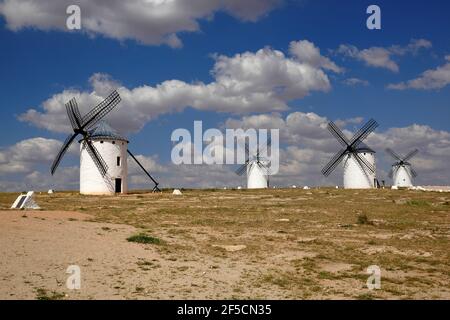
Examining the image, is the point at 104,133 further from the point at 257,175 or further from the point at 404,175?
the point at 404,175

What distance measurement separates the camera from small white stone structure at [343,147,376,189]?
6512 centimetres

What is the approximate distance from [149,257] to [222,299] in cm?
463

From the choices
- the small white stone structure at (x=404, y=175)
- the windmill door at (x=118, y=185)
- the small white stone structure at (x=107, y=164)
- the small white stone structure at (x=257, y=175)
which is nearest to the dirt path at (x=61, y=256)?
the small white stone structure at (x=107, y=164)

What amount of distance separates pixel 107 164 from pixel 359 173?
37.5 metres

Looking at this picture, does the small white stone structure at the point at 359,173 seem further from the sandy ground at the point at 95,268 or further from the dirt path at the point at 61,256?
the sandy ground at the point at 95,268

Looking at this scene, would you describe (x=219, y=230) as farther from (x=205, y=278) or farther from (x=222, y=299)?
(x=222, y=299)

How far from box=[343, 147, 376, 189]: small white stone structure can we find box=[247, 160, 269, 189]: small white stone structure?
17.8 metres

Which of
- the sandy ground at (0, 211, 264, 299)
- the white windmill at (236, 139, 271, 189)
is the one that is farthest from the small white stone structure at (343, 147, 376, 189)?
the sandy ground at (0, 211, 264, 299)

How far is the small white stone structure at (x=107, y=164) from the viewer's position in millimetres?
49469

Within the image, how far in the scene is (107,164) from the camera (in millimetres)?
49719

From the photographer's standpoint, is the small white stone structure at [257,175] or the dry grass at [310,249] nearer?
the dry grass at [310,249]

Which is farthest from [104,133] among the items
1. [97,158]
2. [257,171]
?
[257,171]

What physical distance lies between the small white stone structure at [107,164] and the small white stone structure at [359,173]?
3465cm
